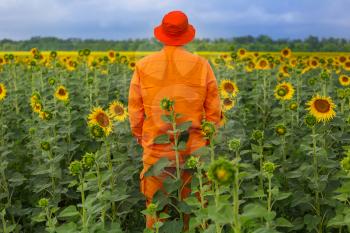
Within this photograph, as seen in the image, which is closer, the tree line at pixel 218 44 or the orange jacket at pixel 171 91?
the orange jacket at pixel 171 91

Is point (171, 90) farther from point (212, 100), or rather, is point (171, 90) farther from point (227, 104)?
point (227, 104)

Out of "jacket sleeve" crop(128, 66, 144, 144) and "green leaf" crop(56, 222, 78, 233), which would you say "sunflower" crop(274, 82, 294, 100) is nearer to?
"jacket sleeve" crop(128, 66, 144, 144)

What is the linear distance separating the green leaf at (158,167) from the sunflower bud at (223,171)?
1521 millimetres

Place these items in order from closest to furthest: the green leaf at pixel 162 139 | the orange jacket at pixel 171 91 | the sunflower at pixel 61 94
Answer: the green leaf at pixel 162 139 → the orange jacket at pixel 171 91 → the sunflower at pixel 61 94

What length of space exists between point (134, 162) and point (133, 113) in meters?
1.00

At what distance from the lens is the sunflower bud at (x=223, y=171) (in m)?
2.23

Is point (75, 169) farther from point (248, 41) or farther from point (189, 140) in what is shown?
point (248, 41)

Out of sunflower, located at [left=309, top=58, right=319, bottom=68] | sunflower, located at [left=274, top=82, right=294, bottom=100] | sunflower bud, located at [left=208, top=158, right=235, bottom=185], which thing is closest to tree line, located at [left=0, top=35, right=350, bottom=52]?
sunflower, located at [left=309, top=58, right=319, bottom=68]

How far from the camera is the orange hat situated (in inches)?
159

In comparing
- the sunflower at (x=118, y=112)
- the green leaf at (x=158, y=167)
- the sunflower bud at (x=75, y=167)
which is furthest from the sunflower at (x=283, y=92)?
the sunflower bud at (x=75, y=167)

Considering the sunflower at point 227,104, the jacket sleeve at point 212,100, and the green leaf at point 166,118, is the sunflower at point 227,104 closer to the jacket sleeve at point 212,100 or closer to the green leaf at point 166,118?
the jacket sleeve at point 212,100

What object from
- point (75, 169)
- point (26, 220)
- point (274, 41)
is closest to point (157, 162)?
point (75, 169)

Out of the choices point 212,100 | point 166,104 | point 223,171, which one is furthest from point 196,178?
point 223,171

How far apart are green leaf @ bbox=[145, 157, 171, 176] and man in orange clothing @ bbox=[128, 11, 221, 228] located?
0.20m
